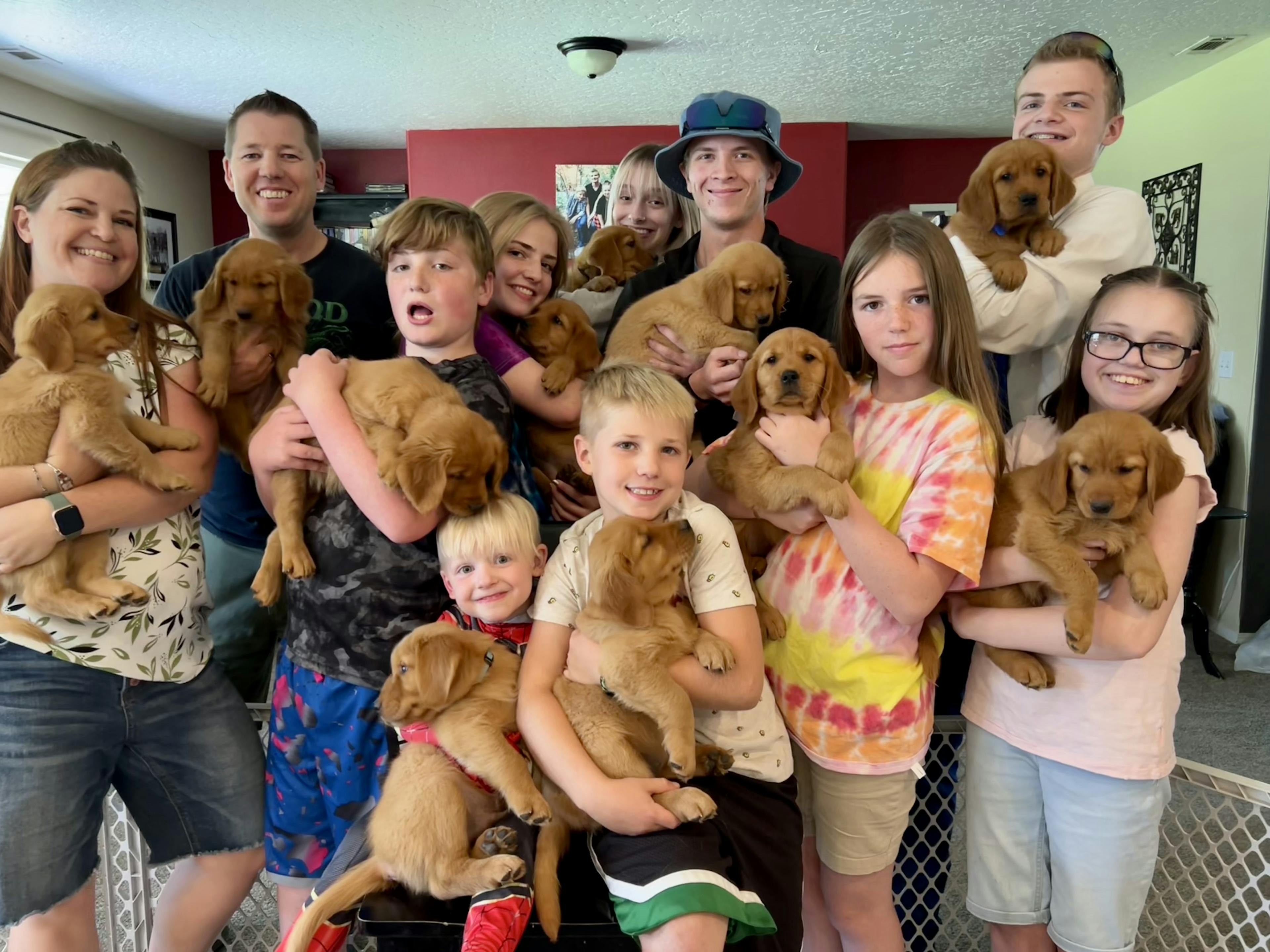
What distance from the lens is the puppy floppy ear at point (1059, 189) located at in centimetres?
230

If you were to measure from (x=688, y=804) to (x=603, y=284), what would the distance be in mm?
2125

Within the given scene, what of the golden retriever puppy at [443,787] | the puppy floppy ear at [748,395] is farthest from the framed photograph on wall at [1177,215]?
the golden retriever puppy at [443,787]

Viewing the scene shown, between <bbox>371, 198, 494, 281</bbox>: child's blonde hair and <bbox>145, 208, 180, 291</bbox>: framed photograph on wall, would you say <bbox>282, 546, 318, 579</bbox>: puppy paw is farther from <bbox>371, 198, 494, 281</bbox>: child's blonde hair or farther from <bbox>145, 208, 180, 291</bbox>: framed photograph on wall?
<bbox>145, 208, 180, 291</bbox>: framed photograph on wall

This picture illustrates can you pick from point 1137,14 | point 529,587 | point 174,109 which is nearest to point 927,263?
point 529,587

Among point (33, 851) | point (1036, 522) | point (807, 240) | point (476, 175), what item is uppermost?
point (476, 175)

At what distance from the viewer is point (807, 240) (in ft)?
29.3

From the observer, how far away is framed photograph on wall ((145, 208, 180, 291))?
8.95m

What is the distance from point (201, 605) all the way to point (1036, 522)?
77.3 inches

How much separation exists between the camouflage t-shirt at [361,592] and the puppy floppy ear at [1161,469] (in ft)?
4.60

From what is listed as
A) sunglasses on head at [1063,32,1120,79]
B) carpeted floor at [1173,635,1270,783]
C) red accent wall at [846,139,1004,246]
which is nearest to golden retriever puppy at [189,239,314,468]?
sunglasses on head at [1063,32,1120,79]

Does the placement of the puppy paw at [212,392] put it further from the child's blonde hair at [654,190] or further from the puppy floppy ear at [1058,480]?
the puppy floppy ear at [1058,480]

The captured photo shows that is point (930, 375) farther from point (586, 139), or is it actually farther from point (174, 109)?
point (174, 109)

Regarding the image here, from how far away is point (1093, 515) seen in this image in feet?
5.71

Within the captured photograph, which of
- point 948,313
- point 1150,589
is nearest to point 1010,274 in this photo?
point 948,313
